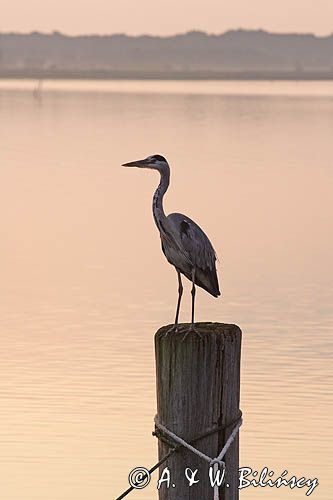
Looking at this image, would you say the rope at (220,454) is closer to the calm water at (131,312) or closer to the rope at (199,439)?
the rope at (199,439)

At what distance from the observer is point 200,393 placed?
8.88 meters

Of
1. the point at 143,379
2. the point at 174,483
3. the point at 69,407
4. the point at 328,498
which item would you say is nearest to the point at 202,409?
the point at 174,483

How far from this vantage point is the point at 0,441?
56.0 feet

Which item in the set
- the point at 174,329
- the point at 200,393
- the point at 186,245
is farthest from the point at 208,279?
the point at 200,393

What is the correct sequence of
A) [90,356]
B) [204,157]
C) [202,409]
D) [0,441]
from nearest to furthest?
[202,409] → [0,441] → [90,356] → [204,157]

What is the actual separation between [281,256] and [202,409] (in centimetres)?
2462

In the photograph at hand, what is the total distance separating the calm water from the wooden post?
6632 millimetres

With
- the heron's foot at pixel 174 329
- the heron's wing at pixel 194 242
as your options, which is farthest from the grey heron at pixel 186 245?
the heron's foot at pixel 174 329

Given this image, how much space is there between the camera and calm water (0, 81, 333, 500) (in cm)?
1673

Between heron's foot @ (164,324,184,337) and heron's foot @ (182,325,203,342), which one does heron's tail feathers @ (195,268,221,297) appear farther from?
heron's foot @ (182,325,203,342)

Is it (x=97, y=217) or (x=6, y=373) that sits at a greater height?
(x=97, y=217)

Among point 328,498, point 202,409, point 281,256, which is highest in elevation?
point 281,256

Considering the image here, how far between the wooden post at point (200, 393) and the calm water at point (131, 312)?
6632 millimetres

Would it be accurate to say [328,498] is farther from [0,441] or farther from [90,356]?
[90,356]
